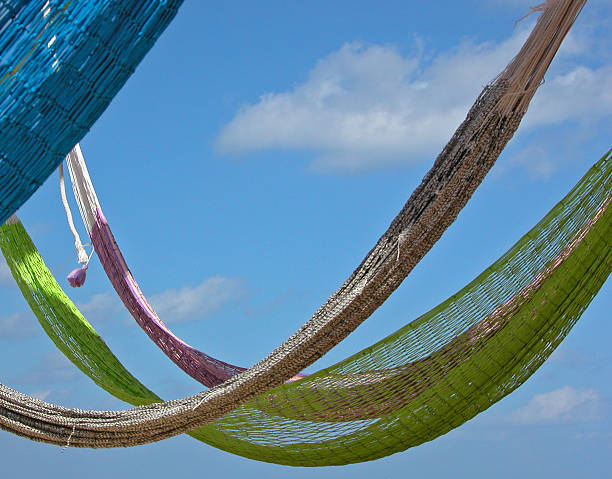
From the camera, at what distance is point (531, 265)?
211 centimetres

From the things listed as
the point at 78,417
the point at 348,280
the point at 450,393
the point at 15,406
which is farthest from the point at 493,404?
the point at 15,406

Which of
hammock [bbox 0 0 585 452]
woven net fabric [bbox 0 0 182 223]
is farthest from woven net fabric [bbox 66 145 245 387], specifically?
woven net fabric [bbox 0 0 182 223]

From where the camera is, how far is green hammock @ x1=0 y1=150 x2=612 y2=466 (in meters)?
2.07

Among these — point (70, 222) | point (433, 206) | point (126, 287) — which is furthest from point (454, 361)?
point (70, 222)

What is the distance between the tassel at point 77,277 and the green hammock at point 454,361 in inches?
18.9

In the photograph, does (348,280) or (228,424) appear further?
(228,424)

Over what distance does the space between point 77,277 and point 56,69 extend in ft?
5.71

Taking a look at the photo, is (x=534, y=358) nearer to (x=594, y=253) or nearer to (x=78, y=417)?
(x=594, y=253)

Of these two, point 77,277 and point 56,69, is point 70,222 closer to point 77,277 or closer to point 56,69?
point 77,277

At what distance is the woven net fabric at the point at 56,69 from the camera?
0.99 metres

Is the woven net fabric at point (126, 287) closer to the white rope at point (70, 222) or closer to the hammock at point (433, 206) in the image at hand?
the white rope at point (70, 222)

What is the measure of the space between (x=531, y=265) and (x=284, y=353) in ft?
2.30

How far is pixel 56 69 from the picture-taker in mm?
1009

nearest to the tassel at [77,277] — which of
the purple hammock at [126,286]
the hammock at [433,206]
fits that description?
the purple hammock at [126,286]
